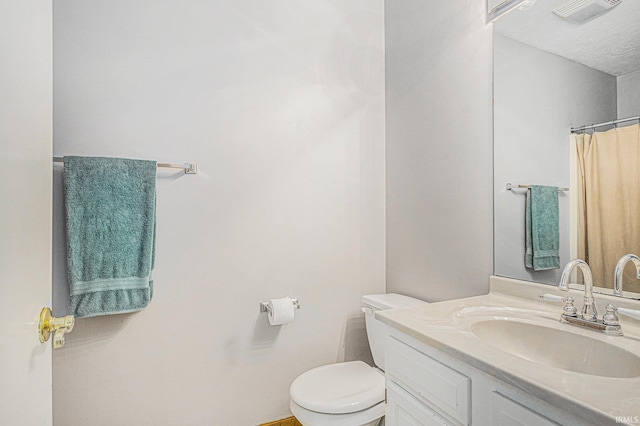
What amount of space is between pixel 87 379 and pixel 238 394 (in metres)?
0.68

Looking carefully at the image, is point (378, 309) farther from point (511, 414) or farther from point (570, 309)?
point (511, 414)

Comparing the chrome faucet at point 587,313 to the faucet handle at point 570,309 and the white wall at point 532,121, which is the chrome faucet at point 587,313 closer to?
the faucet handle at point 570,309

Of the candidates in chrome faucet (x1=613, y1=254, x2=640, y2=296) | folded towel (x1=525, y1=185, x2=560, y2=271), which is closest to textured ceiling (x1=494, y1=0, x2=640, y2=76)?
folded towel (x1=525, y1=185, x2=560, y2=271)

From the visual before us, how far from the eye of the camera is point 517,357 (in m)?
0.82

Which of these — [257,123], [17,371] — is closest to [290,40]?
[257,123]

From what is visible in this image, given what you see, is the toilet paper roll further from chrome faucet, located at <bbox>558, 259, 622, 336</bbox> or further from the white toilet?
chrome faucet, located at <bbox>558, 259, 622, 336</bbox>

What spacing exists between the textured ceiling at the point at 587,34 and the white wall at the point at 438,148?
141 millimetres

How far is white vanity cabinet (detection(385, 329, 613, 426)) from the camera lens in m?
0.73

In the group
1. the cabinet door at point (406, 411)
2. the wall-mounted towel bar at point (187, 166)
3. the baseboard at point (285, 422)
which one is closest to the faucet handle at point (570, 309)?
the cabinet door at point (406, 411)

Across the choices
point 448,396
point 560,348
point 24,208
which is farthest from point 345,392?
point 24,208

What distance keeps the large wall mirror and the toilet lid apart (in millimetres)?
768

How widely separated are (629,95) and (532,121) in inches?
11.8

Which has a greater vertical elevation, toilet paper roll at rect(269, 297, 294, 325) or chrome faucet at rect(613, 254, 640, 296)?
chrome faucet at rect(613, 254, 640, 296)

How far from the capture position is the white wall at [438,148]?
1535 millimetres
